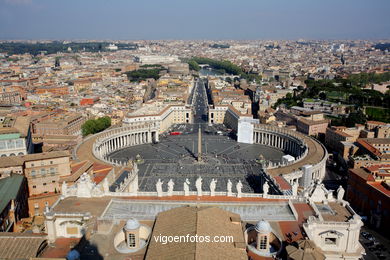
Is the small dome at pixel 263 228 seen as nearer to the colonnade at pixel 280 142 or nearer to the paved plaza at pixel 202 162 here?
the paved plaza at pixel 202 162

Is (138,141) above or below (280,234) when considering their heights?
below

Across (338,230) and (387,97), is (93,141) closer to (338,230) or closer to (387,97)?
(338,230)

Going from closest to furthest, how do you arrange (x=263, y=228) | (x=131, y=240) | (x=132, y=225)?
(x=263, y=228), (x=132, y=225), (x=131, y=240)

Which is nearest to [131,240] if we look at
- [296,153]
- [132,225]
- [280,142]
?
[132,225]

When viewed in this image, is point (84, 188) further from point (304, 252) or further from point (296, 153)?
point (296, 153)

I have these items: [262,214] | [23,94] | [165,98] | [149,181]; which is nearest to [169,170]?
[149,181]

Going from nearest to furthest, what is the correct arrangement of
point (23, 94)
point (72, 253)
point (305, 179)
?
point (72, 253) < point (305, 179) < point (23, 94)

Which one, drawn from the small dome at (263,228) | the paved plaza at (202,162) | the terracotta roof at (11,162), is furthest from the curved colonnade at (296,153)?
the terracotta roof at (11,162)
